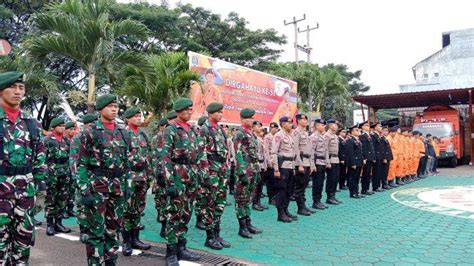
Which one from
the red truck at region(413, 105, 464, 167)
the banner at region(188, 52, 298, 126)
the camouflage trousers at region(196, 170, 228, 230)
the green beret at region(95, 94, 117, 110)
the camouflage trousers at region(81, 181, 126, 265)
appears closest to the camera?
the camouflage trousers at region(81, 181, 126, 265)

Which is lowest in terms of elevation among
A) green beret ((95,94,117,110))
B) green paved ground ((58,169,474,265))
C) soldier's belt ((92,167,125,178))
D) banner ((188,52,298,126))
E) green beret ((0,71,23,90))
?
green paved ground ((58,169,474,265))

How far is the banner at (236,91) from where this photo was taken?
11.5m

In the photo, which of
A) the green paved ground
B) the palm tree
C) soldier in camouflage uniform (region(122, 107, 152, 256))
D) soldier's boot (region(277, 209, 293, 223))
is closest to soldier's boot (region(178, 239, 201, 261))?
the green paved ground

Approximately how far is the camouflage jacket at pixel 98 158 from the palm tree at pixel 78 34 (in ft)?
17.8

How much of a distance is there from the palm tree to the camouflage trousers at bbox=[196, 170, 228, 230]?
197 inches

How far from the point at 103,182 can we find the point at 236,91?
10.1 m

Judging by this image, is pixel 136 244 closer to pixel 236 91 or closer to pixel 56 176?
pixel 56 176

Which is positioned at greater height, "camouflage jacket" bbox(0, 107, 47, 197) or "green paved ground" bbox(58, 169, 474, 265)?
"camouflage jacket" bbox(0, 107, 47, 197)

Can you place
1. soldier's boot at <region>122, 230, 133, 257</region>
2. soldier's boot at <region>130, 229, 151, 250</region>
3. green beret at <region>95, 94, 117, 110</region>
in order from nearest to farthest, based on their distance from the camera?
green beret at <region>95, 94, 117, 110</region> < soldier's boot at <region>122, 230, 133, 257</region> < soldier's boot at <region>130, 229, 151, 250</region>

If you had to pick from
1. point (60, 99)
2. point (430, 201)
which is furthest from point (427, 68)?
point (60, 99)

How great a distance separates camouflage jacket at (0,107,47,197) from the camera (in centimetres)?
303

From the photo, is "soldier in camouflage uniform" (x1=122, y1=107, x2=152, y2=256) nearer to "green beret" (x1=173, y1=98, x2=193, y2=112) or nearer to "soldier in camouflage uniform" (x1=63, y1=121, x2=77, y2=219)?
"green beret" (x1=173, y1=98, x2=193, y2=112)

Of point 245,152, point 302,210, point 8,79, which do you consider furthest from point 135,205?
point 302,210

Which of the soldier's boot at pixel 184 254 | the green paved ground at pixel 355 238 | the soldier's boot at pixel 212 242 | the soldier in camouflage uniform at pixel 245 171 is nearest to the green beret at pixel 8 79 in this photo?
the soldier's boot at pixel 184 254
